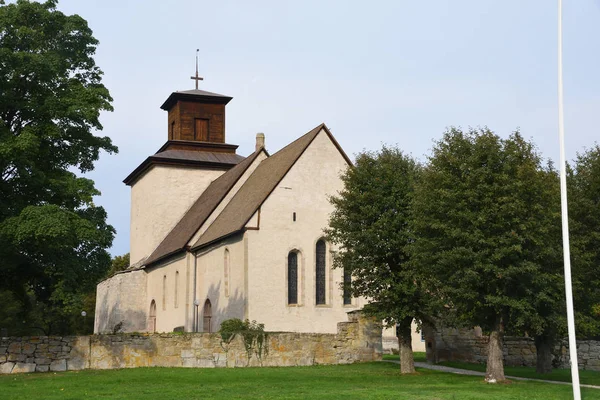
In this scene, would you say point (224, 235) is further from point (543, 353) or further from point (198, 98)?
point (198, 98)

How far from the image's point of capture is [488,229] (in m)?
24.6

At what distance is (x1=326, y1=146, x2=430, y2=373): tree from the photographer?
28.6 m

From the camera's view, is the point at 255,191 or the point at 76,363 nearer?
the point at 76,363

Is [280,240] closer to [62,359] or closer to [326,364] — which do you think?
[326,364]

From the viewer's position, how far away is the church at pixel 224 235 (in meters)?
39.3

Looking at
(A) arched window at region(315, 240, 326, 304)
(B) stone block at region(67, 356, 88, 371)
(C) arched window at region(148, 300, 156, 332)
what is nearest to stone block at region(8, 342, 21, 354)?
(B) stone block at region(67, 356, 88, 371)

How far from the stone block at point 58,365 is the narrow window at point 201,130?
98.9ft

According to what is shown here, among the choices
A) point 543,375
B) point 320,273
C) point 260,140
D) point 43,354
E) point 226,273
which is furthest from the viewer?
point 260,140

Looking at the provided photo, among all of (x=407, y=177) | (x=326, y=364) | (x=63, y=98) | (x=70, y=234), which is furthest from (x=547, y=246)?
(x=63, y=98)

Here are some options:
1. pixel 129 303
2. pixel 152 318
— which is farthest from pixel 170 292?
pixel 129 303

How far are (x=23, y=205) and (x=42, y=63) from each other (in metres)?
5.33

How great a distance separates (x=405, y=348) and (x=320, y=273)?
1166 centimetres

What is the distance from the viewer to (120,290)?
5550 cm

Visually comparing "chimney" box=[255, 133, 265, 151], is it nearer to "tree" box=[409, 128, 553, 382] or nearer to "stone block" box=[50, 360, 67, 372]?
"stone block" box=[50, 360, 67, 372]
